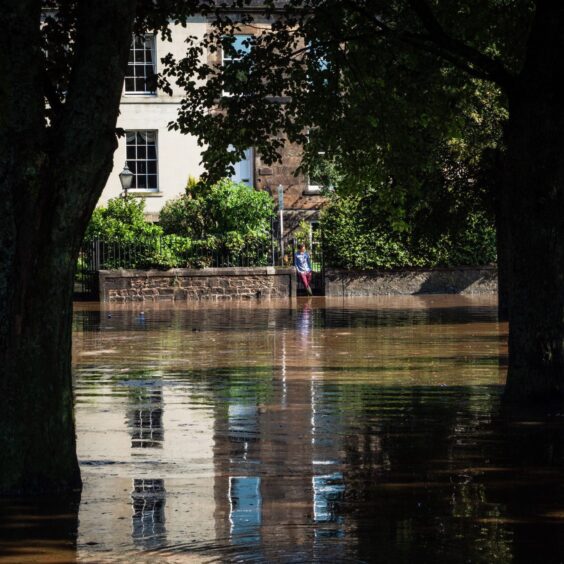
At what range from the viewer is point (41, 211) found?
8.08 metres

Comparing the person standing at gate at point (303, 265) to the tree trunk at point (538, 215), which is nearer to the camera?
the tree trunk at point (538, 215)

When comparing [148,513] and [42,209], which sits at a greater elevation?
[42,209]

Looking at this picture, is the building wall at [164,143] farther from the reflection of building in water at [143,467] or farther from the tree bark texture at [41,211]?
the tree bark texture at [41,211]

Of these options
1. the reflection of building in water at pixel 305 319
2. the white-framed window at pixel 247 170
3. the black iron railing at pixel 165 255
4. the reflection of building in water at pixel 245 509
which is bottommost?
the reflection of building in water at pixel 245 509

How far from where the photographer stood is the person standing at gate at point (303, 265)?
37.5 meters

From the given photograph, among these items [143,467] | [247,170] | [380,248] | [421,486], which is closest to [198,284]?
[380,248]

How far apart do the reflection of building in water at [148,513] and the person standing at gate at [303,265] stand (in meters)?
28.5

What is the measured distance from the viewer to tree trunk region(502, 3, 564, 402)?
1225cm

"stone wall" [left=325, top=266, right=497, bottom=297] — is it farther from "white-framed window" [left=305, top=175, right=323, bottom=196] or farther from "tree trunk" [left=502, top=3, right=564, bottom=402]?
"tree trunk" [left=502, top=3, right=564, bottom=402]

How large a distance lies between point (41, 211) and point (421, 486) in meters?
3.03

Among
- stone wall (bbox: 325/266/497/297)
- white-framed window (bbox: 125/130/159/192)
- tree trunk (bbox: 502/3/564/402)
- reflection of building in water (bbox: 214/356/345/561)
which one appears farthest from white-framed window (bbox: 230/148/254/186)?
tree trunk (bbox: 502/3/564/402)

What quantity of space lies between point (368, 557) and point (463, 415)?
564cm

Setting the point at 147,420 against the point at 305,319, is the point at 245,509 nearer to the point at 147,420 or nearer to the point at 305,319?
the point at 147,420

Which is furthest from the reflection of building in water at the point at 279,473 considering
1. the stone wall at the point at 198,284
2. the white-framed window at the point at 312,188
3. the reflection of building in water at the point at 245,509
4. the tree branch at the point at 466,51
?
the white-framed window at the point at 312,188
